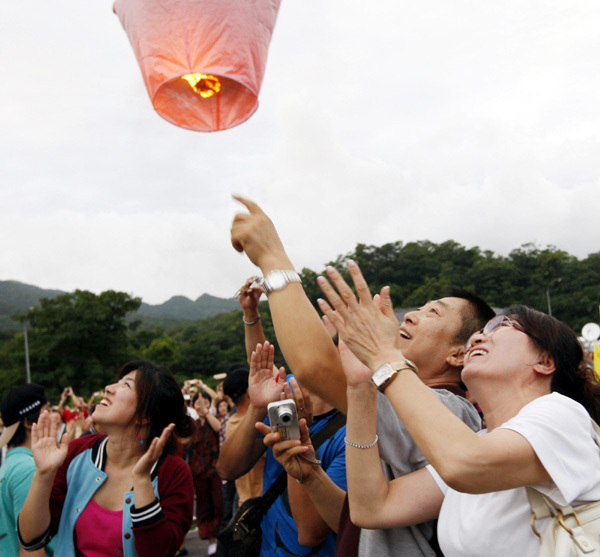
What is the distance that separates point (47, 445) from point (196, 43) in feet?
6.66

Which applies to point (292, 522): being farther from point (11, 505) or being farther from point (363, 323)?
point (11, 505)

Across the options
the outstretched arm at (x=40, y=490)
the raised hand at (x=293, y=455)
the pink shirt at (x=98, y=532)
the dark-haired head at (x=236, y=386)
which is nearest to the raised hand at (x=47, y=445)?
the outstretched arm at (x=40, y=490)

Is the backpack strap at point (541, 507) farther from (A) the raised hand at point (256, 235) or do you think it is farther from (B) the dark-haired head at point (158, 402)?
(B) the dark-haired head at point (158, 402)

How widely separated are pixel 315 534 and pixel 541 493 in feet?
3.77

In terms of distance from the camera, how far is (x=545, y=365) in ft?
5.61

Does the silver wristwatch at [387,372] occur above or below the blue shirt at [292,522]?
above

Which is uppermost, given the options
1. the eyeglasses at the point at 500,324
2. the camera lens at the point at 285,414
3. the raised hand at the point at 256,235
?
the raised hand at the point at 256,235

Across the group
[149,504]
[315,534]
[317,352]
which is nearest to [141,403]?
[149,504]

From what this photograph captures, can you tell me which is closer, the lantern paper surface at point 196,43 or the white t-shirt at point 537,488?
the white t-shirt at point 537,488

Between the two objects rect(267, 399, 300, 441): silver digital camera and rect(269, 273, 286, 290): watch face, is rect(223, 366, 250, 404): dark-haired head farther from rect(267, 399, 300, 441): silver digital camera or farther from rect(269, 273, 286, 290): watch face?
rect(269, 273, 286, 290): watch face

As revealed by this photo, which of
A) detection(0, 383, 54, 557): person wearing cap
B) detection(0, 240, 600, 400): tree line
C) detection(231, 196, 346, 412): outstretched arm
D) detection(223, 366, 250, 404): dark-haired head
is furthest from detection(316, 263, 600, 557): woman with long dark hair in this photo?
detection(0, 240, 600, 400): tree line

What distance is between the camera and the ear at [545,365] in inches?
66.6

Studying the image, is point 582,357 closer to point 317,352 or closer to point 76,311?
point 317,352

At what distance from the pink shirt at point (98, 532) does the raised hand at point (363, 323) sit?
176cm
